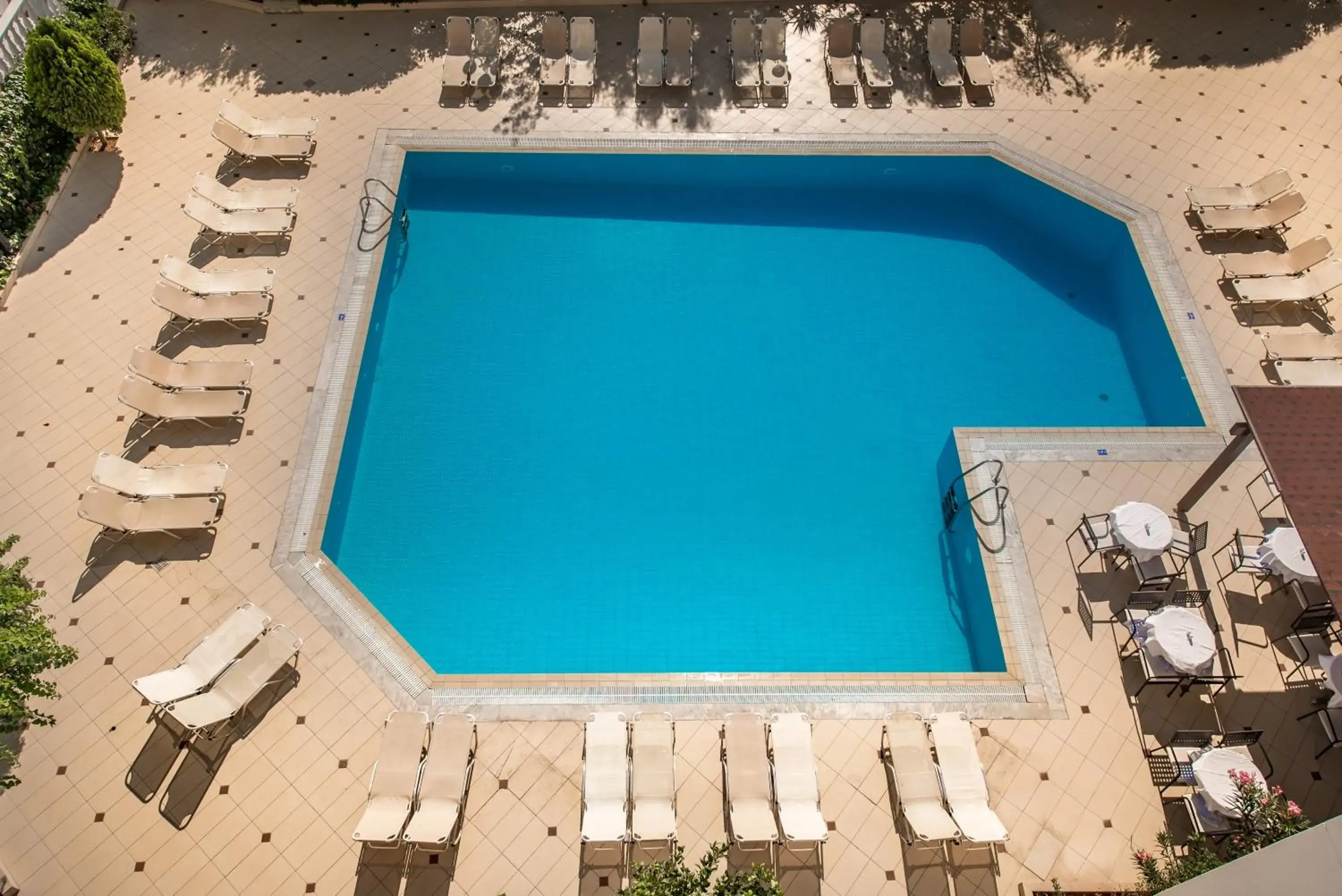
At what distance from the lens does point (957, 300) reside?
13.5 m

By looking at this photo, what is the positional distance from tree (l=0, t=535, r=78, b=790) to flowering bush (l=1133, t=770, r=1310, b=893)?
34.7 feet

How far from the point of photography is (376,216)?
13.4 metres

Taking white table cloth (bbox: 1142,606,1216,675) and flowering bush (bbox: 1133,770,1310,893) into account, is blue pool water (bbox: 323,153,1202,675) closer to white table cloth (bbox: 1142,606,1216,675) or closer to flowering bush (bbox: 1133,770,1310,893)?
white table cloth (bbox: 1142,606,1216,675)

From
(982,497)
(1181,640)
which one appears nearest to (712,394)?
(982,497)

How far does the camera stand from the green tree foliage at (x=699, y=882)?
6879mm

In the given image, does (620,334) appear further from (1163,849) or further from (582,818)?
(1163,849)

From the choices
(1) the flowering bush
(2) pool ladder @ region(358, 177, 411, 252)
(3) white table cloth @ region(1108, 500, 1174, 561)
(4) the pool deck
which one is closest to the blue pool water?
(2) pool ladder @ region(358, 177, 411, 252)

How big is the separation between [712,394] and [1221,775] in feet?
25.1

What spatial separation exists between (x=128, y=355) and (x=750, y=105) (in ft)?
35.5

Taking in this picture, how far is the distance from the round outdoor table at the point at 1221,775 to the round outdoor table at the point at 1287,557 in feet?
7.62

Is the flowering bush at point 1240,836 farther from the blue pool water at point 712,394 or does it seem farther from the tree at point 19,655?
the tree at point 19,655

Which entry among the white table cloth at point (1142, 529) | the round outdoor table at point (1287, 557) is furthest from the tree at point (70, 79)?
the round outdoor table at point (1287, 557)

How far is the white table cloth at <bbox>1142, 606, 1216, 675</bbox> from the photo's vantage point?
9.07 m

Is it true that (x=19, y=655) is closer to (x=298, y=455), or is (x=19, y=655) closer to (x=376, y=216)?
(x=298, y=455)
